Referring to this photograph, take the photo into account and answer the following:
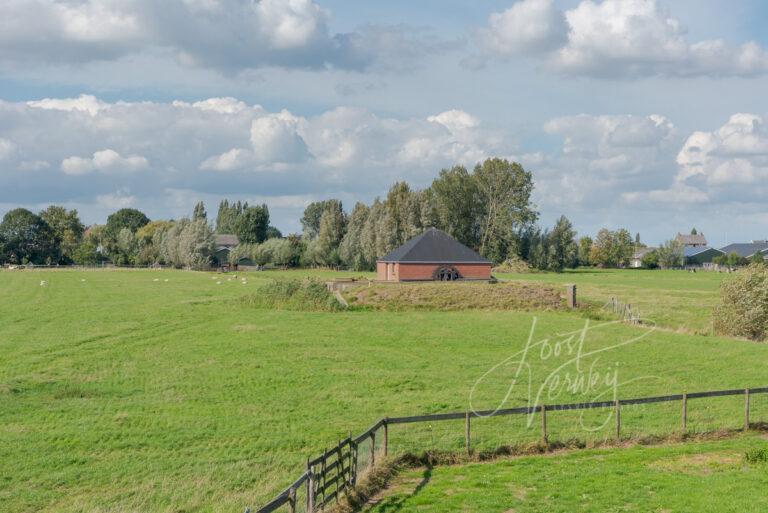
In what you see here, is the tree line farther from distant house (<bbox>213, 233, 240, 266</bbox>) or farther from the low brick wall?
the low brick wall

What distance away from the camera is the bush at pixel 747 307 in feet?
145

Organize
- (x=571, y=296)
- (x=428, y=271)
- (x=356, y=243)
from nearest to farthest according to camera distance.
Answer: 1. (x=571, y=296)
2. (x=428, y=271)
3. (x=356, y=243)

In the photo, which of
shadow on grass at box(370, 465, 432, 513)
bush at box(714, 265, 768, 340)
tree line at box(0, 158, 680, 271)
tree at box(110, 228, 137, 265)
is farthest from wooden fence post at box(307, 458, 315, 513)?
tree at box(110, 228, 137, 265)

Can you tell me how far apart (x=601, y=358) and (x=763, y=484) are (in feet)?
62.4

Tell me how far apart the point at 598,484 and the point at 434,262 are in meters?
61.0

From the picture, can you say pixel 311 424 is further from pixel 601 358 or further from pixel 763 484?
pixel 601 358

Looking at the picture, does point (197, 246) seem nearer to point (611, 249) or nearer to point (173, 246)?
point (173, 246)

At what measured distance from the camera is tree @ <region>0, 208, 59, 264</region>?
161 meters

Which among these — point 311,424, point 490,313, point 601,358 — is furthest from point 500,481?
point 490,313

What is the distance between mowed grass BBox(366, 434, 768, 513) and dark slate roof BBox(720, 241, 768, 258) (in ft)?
582

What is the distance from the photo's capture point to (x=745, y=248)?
184375 mm

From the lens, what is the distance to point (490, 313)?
53.8 m

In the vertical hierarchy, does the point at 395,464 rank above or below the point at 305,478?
below

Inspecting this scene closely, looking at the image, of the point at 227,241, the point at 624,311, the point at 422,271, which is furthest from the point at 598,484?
the point at 227,241
